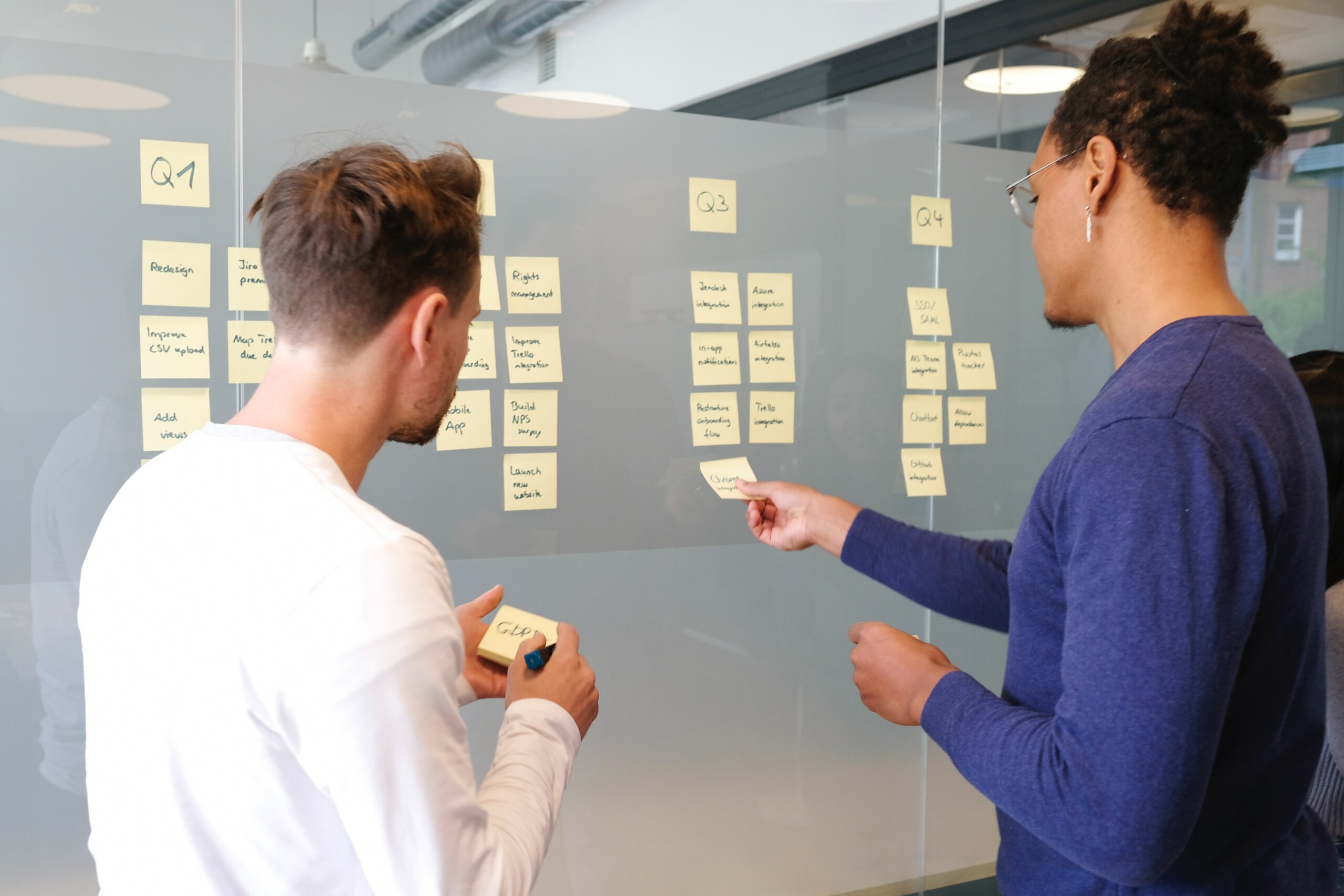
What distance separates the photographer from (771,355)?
224cm

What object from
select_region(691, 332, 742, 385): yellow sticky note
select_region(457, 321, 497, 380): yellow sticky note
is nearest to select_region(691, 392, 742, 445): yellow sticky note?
select_region(691, 332, 742, 385): yellow sticky note

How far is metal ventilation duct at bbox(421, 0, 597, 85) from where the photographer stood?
6.23 feet

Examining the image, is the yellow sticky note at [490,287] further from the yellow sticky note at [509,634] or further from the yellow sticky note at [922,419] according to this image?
the yellow sticky note at [922,419]

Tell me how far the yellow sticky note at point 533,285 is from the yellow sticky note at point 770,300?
452 mm

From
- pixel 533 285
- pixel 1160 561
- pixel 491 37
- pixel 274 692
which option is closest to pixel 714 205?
pixel 533 285

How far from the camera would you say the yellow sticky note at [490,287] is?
6.36 ft

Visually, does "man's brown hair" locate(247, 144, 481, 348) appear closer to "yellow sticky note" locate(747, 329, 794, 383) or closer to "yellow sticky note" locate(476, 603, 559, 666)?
"yellow sticky note" locate(476, 603, 559, 666)

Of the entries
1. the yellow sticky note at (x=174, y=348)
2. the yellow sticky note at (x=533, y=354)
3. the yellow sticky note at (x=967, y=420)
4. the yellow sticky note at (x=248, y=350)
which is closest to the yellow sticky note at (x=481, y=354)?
the yellow sticky note at (x=533, y=354)

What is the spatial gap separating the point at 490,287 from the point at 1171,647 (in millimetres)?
1439

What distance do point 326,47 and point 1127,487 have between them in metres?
1.60

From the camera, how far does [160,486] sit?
2.84ft

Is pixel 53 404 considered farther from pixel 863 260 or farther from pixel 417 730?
pixel 863 260

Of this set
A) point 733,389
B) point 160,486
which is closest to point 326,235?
point 160,486

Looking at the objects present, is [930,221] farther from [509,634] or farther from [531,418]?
[509,634]
